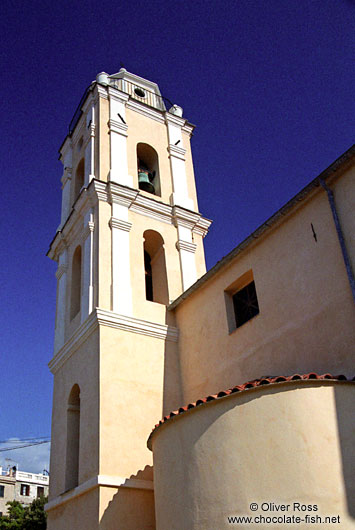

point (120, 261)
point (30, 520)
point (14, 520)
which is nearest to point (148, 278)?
point (120, 261)

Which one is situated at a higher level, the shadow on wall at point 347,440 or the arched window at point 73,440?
the arched window at point 73,440

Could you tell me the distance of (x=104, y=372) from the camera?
36.0 ft

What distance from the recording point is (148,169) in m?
17.1

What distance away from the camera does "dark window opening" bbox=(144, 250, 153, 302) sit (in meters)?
14.4

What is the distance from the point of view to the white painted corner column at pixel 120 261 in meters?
12.4

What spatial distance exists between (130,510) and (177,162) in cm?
1056

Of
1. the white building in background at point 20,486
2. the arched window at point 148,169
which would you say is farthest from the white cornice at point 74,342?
the white building in background at point 20,486

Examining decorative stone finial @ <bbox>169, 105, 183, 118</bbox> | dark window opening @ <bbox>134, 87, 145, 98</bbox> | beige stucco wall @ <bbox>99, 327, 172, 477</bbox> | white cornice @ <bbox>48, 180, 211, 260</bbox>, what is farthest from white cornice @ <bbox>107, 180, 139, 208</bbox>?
dark window opening @ <bbox>134, 87, 145, 98</bbox>

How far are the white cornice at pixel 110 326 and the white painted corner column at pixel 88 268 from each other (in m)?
0.39

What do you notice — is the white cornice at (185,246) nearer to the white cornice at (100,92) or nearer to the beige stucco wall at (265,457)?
the white cornice at (100,92)

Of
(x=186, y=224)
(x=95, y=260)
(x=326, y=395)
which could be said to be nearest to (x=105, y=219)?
(x=95, y=260)

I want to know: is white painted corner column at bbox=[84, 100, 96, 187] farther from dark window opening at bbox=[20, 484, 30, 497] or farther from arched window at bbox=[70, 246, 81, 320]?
dark window opening at bbox=[20, 484, 30, 497]

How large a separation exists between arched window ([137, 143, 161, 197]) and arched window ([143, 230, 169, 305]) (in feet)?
5.54

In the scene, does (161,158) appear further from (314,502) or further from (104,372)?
(314,502)
